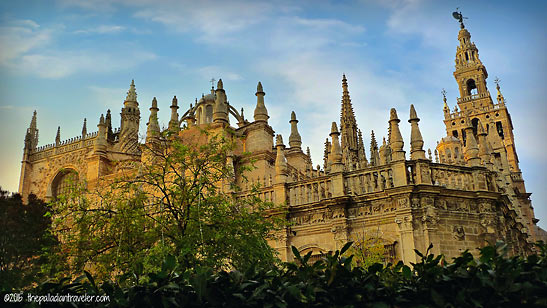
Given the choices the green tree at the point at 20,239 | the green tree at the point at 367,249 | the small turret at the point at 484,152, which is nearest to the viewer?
Result: the green tree at the point at 367,249

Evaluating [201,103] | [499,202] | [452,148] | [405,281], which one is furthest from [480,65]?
[405,281]

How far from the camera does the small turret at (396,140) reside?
15.0 meters

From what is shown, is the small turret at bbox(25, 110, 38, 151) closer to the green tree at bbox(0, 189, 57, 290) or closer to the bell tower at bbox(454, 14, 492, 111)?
the green tree at bbox(0, 189, 57, 290)

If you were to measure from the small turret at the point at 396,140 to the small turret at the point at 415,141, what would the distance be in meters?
0.40

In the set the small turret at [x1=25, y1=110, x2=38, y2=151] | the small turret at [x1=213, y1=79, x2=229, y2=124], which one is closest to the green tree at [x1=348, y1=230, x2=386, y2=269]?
the small turret at [x1=213, y1=79, x2=229, y2=124]

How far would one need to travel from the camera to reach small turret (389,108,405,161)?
15.0m

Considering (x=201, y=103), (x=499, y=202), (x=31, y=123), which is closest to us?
(x=499, y=202)

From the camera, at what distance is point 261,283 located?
4727 mm

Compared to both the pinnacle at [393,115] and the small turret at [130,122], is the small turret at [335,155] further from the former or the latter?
the small turret at [130,122]

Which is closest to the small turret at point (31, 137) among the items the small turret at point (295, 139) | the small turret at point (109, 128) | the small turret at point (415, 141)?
the small turret at point (109, 128)

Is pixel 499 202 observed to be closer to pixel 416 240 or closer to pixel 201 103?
pixel 416 240

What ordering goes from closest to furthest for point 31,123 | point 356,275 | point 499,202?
point 356,275
point 499,202
point 31,123

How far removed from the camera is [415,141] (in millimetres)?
15289

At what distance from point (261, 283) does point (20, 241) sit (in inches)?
873
